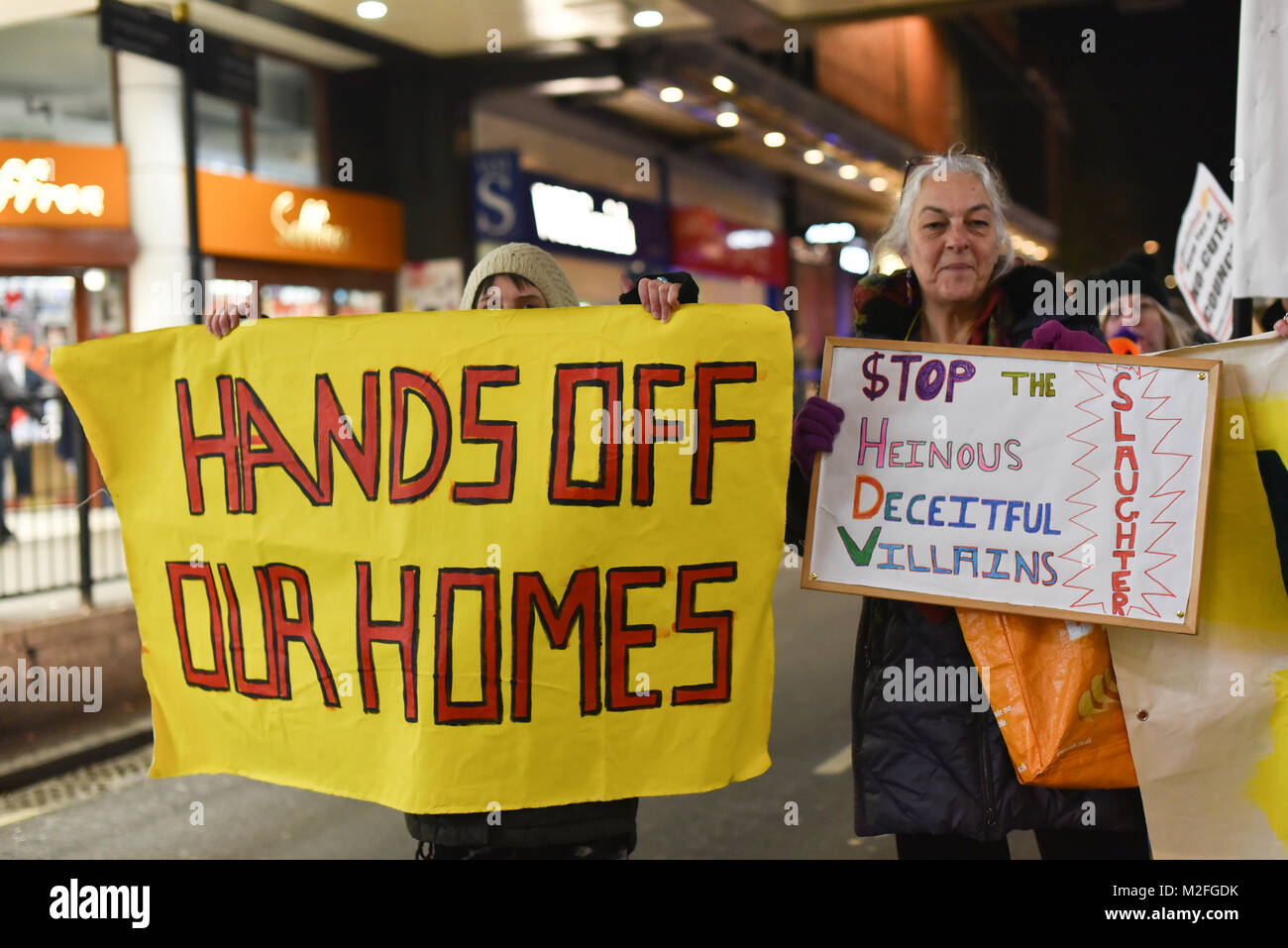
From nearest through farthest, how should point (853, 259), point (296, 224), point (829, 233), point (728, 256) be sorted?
point (296, 224), point (728, 256), point (829, 233), point (853, 259)

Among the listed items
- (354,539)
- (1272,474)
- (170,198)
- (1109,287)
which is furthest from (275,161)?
(1272,474)

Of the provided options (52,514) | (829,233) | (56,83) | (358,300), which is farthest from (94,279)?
(829,233)

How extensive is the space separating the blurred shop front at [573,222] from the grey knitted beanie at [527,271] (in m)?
11.4

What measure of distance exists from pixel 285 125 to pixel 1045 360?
1336 centimetres

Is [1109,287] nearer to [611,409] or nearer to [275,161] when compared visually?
[611,409]

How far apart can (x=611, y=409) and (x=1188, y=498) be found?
4.22 feet

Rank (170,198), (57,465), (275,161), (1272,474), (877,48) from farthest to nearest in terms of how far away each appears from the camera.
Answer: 1. (877,48)
2. (275,161)
3. (170,198)
4. (57,465)
5. (1272,474)

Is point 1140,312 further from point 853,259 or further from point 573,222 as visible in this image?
point 853,259

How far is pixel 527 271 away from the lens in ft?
9.38

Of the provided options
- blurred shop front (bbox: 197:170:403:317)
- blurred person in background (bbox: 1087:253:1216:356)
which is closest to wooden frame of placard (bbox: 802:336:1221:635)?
blurred person in background (bbox: 1087:253:1216:356)

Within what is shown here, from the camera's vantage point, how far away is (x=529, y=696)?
262 cm

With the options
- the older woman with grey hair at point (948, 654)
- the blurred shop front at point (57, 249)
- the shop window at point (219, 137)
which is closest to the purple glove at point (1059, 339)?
the older woman with grey hair at point (948, 654)

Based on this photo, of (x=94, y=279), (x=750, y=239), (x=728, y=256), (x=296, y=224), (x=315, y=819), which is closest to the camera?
(x=315, y=819)

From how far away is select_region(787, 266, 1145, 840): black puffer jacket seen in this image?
261cm
